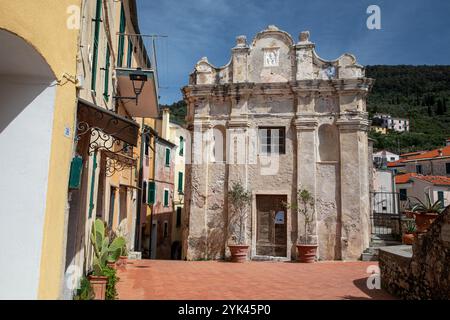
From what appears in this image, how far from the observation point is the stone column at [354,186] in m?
15.0

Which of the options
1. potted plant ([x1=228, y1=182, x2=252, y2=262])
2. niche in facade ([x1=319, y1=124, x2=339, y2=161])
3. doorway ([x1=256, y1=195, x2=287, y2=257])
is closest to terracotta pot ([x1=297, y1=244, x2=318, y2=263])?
doorway ([x1=256, y1=195, x2=287, y2=257])

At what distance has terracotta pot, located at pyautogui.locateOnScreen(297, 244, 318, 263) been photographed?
571 inches

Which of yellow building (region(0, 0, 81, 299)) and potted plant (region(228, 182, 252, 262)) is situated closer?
yellow building (region(0, 0, 81, 299))

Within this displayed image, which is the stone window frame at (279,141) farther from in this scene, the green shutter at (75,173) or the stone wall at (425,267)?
the green shutter at (75,173)

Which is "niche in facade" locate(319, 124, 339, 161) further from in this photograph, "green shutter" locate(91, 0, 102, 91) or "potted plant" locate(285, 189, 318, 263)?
"green shutter" locate(91, 0, 102, 91)

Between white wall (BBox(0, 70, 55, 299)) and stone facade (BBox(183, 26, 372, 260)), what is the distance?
38.2ft

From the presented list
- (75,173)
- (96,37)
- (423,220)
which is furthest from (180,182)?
(75,173)

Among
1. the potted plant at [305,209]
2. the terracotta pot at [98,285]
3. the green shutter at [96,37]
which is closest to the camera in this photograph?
the terracotta pot at [98,285]

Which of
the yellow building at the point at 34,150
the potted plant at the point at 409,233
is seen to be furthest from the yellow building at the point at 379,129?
the yellow building at the point at 34,150

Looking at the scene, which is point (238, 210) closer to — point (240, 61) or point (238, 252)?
point (238, 252)

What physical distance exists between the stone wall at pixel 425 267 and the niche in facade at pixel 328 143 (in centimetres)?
728

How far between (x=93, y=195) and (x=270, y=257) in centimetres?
869

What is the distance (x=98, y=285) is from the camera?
283 inches

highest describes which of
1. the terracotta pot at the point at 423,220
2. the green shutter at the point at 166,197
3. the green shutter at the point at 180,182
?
the green shutter at the point at 180,182
